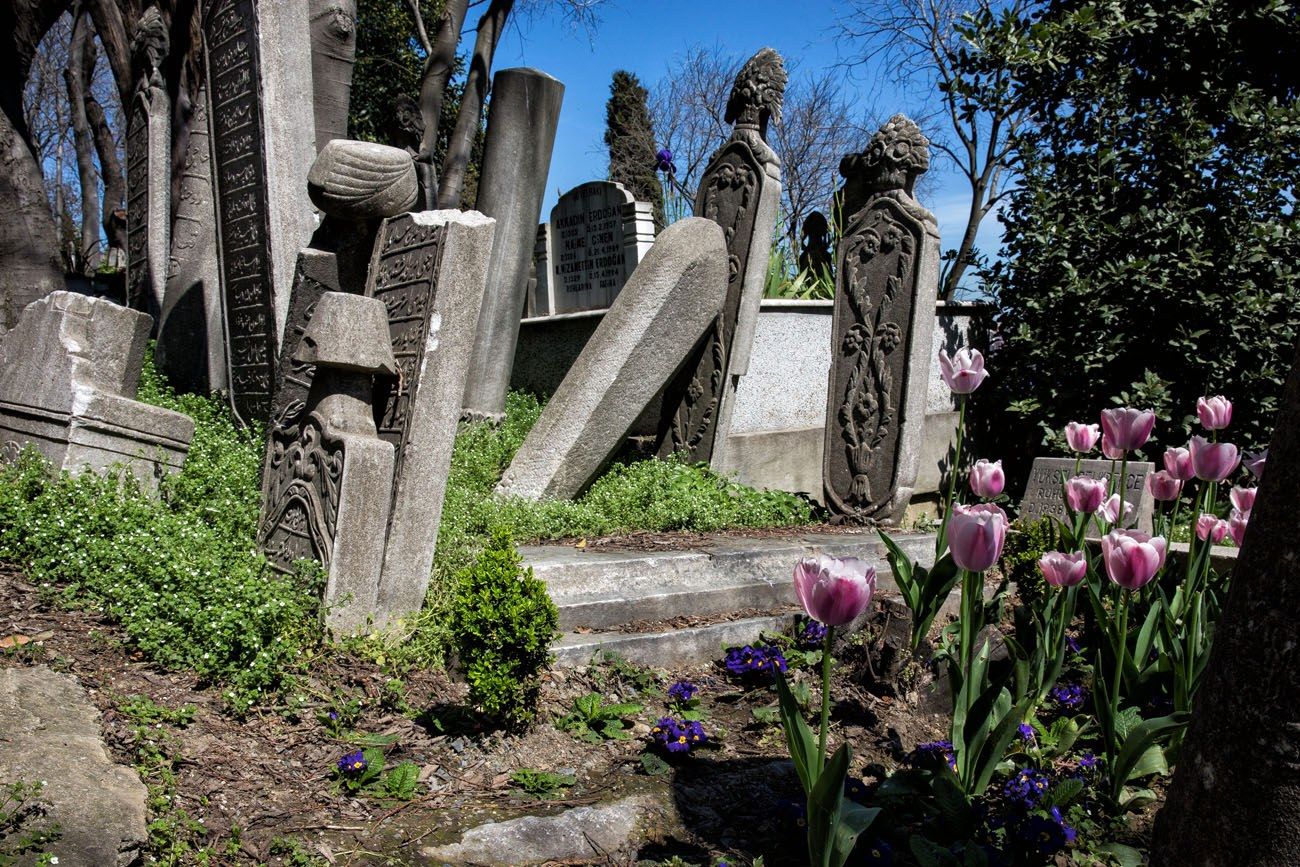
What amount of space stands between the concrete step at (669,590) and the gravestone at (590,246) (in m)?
5.26

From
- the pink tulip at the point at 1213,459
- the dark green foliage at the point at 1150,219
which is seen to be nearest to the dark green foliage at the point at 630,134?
the dark green foliage at the point at 1150,219

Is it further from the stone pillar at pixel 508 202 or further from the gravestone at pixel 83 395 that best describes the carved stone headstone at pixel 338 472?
the stone pillar at pixel 508 202

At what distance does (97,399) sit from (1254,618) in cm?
472

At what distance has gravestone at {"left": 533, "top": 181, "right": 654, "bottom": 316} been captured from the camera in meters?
10.2

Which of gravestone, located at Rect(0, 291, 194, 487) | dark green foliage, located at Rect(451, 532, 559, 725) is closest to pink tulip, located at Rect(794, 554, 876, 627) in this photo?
dark green foliage, located at Rect(451, 532, 559, 725)

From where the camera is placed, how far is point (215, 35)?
6.60m

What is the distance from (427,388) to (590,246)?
7082 millimetres

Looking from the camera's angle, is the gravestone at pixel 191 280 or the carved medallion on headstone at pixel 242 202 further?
the gravestone at pixel 191 280

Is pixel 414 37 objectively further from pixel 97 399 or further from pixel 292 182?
pixel 97 399

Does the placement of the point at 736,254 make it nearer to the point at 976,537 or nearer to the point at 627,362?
the point at 627,362

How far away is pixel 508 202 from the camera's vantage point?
27.9 ft

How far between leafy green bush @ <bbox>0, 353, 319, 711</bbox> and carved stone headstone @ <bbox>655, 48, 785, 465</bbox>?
366cm

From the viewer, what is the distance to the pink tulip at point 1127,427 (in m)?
3.37

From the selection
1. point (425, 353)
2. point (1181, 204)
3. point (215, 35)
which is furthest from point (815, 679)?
point (1181, 204)
